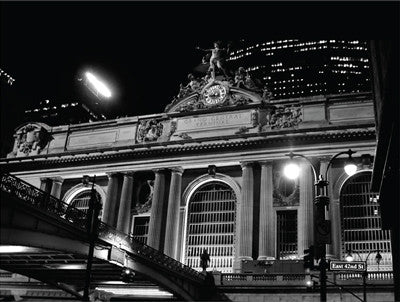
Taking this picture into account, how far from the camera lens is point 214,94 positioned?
139ft

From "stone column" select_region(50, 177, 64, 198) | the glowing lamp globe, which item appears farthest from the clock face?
the glowing lamp globe

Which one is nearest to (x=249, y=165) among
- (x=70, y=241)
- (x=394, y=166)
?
(x=70, y=241)

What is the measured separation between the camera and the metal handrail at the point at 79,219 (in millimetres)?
19734

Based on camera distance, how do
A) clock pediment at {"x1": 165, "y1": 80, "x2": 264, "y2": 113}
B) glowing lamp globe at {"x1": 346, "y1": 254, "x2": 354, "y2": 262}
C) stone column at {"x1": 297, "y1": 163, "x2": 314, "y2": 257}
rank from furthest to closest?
clock pediment at {"x1": 165, "y1": 80, "x2": 264, "y2": 113} → stone column at {"x1": 297, "y1": 163, "x2": 314, "y2": 257} → glowing lamp globe at {"x1": 346, "y1": 254, "x2": 354, "y2": 262}

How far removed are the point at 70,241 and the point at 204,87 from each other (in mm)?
24672

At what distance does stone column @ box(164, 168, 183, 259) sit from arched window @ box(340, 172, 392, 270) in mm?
12402

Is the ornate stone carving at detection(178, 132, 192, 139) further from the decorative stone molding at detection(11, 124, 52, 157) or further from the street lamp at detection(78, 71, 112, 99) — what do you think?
the street lamp at detection(78, 71, 112, 99)

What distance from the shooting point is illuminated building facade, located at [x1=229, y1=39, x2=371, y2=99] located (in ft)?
273

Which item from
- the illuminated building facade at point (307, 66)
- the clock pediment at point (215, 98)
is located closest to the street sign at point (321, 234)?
the clock pediment at point (215, 98)

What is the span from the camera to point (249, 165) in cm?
3869

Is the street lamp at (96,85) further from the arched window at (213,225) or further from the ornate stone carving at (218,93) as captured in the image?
the arched window at (213,225)

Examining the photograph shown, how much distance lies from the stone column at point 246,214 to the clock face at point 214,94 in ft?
21.4

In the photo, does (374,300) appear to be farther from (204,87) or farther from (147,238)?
(204,87)

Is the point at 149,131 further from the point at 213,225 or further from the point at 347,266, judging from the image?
the point at 347,266
